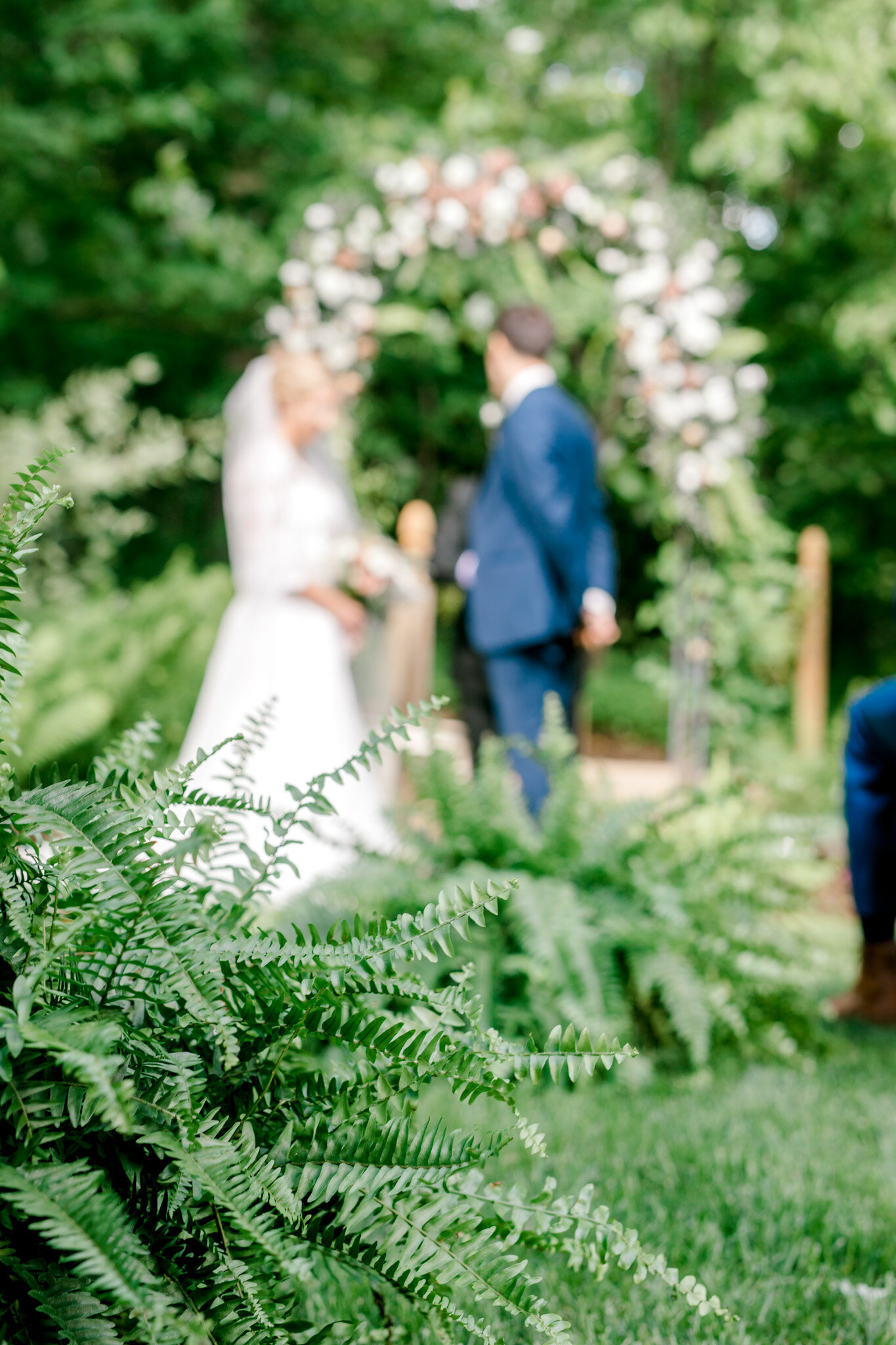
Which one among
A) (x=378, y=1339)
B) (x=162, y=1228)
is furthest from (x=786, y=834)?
(x=162, y=1228)

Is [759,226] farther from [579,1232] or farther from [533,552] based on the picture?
[579,1232]

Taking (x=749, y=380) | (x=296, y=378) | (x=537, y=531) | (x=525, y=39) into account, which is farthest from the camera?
(x=525, y=39)

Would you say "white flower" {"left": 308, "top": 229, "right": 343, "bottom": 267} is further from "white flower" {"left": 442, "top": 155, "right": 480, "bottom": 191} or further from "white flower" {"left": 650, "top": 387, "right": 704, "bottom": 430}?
"white flower" {"left": 650, "top": 387, "right": 704, "bottom": 430}

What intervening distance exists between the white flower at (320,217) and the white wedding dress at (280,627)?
1862 millimetres

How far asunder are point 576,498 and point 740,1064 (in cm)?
267

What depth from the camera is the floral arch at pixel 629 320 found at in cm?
688

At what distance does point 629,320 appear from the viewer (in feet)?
22.7

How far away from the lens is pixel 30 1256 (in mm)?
1073

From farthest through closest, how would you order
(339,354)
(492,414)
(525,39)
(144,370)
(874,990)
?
1. (144,370)
2. (525,39)
3. (339,354)
4. (492,414)
5. (874,990)

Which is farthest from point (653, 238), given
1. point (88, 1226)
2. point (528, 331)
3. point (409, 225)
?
point (88, 1226)

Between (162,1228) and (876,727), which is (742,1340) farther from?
(876,727)

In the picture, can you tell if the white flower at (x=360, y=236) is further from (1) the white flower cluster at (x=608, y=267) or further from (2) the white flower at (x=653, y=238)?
(2) the white flower at (x=653, y=238)

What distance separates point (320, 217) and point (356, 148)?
7.34 ft

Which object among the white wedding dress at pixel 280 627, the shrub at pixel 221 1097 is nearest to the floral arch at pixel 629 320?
the white wedding dress at pixel 280 627
